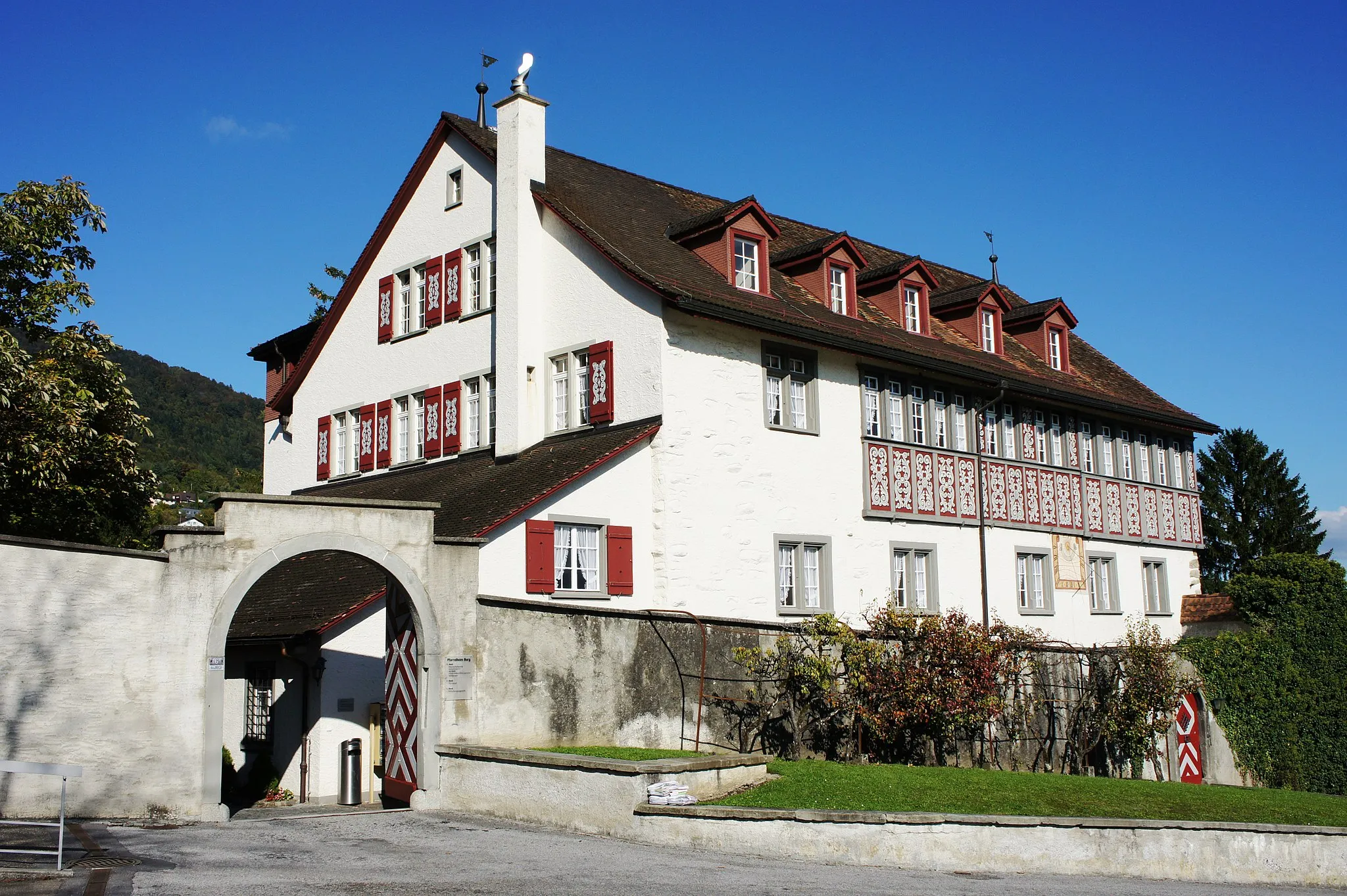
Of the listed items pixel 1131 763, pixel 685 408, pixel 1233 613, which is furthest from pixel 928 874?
pixel 1233 613

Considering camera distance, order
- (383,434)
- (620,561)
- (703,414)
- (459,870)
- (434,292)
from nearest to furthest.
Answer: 1. (459,870)
2. (620,561)
3. (703,414)
4. (434,292)
5. (383,434)

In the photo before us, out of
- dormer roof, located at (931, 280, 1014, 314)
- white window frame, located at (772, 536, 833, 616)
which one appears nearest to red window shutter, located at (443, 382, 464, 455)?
white window frame, located at (772, 536, 833, 616)

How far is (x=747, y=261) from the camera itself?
77.7 feet

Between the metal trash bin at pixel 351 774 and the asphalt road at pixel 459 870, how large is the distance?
471 cm

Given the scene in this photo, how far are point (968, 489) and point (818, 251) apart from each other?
552 cm

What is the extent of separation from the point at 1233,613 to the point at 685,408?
53.7 feet

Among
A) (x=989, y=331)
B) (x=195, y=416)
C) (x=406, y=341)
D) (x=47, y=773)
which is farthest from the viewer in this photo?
(x=195, y=416)

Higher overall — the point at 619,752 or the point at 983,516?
the point at 983,516

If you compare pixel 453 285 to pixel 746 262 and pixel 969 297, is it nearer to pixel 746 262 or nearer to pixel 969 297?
pixel 746 262

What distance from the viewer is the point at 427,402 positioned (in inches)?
1003

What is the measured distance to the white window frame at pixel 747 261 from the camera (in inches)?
923

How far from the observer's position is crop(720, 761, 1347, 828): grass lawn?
572 inches

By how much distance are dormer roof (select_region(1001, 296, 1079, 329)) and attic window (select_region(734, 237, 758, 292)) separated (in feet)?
29.7

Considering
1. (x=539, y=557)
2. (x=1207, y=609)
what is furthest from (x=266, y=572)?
(x=1207, y=609)
